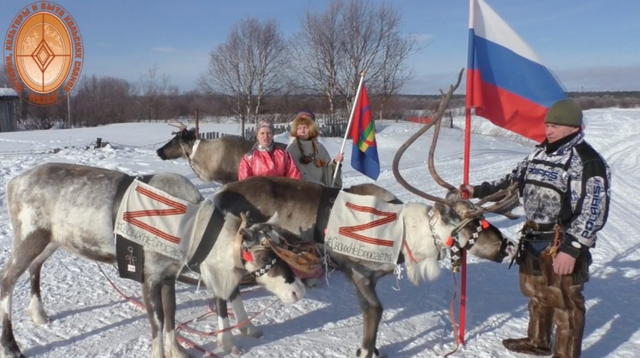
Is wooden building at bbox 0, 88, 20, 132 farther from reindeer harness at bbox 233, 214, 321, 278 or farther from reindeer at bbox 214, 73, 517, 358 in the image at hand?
reindeer harness at bbox 233, 214, 321, 278

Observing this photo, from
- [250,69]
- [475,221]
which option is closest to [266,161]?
[475,221]

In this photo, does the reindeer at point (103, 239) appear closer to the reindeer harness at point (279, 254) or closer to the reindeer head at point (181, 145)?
the reindeer harness at point (279, 254)

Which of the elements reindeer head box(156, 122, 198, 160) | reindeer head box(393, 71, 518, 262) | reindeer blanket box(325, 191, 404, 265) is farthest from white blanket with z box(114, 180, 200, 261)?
reindeer head box(156, 122, 198, 160)

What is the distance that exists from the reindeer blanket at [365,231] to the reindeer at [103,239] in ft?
1.78

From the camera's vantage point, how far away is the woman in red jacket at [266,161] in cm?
570

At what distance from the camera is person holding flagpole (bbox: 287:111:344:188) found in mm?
6336

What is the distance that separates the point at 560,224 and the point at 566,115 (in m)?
0.84

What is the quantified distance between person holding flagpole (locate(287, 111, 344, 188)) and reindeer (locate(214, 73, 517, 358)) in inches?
66.8

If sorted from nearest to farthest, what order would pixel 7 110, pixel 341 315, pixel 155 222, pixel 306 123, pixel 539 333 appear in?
pixel 155 222
pixel 539 333
pixel 341 315
pixel 306 123
pixel 7 110

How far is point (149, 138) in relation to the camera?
2383 centimetres

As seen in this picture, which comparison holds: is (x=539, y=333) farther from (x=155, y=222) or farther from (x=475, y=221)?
(x=155, y=222)

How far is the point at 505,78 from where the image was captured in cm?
467

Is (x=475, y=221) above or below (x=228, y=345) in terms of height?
above

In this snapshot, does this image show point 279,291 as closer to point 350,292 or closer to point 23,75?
point 350,292
